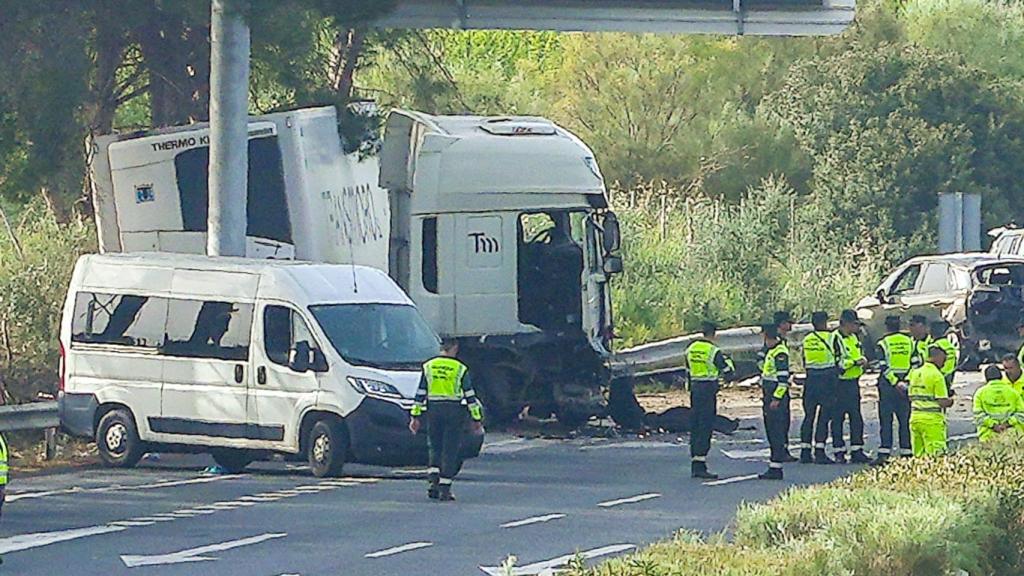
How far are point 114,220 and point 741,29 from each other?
9.38 metres

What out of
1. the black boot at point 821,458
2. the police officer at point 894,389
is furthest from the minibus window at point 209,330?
the police officer at point 894,389

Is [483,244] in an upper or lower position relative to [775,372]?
upper

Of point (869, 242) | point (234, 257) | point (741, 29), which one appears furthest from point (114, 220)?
point (869, 242)

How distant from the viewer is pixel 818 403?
21.0 meters

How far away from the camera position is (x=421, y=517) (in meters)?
16.7

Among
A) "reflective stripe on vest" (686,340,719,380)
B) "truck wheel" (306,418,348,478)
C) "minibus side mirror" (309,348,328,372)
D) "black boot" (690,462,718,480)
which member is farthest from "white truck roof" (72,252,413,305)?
"black boot" (690,462,718,480)

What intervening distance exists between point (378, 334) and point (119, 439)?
9.74 feet

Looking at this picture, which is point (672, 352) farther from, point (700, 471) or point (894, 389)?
point (700, 471)

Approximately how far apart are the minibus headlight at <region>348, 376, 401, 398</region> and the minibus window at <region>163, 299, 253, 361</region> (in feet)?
4.24

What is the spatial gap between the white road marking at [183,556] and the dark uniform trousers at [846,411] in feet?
25.6

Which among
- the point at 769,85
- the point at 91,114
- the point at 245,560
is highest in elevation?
the point at 769,85

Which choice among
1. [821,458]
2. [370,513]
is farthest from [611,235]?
[370,513]

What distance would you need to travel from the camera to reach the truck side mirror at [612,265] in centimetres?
2469

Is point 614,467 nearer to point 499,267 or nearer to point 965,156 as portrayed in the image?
point 499,267
